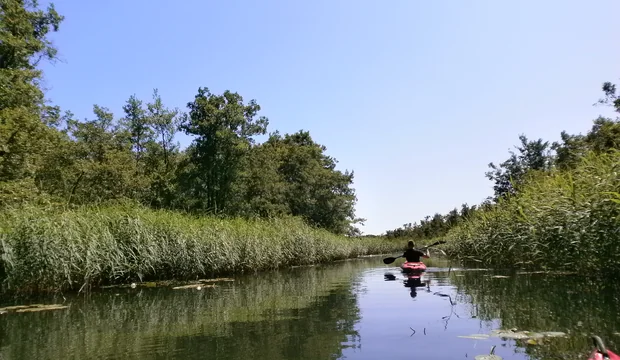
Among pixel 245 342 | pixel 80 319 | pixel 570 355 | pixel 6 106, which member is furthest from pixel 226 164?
pixel 570 355

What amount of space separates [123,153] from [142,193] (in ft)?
9.59

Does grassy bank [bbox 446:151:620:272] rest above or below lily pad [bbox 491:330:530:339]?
above

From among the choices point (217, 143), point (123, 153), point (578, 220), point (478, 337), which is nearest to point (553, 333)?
point (478, 337)

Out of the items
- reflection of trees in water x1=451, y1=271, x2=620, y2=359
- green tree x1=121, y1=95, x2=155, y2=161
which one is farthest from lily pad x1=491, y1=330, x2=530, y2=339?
green tree x1=121, y1=95, x2=155, y2=161

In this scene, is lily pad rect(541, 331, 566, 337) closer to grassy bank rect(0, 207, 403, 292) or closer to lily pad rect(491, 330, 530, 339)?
lily pad rect(491, 330, 530, 339)

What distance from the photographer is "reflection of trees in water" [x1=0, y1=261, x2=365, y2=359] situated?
16.9ft

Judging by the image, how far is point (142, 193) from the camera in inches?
1184

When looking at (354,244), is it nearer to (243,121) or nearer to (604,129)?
(243,121)

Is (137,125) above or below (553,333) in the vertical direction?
above

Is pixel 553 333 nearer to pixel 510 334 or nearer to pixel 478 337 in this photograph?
pixel 510 334

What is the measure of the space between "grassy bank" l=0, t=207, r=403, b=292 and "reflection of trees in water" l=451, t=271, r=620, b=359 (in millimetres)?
7910

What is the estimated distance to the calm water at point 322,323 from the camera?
4.95 metres

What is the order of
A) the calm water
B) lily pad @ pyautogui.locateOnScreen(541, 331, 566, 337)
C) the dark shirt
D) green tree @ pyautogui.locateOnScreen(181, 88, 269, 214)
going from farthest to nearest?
green tree @ pyautogui.locateOnScreen(181, 88, 269, 214), the dark shirt, lily pad @ pyautogui.locateOnScreen(541, 331, 566, 337), the calm water

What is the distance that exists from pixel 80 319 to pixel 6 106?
724 inches
